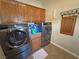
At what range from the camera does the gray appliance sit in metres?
1.20

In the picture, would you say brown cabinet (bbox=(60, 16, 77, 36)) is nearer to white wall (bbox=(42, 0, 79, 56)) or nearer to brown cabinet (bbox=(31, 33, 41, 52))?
white wall (bbox=(42, 0, 79, 56))

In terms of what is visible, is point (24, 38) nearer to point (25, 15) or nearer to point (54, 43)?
point (25, 15)

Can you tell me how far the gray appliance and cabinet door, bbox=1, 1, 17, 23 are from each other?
667 millimetres

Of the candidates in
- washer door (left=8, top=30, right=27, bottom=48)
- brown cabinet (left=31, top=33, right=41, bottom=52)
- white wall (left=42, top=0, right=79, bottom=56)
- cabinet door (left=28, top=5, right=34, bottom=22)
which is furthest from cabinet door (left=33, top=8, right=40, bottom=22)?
washer door (left=8, top=30, right=27, bottom=48)

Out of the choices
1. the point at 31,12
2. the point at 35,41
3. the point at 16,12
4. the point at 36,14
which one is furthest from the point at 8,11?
the point at 35,41

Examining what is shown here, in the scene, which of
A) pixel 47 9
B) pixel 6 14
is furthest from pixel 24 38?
pixel 47 9

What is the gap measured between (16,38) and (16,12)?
41.3 inches

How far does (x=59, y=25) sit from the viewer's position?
8.41 feet

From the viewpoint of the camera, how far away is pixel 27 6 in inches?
89.4

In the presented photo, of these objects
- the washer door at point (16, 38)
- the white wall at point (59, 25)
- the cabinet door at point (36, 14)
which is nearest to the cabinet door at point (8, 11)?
the washer door at point (16, 38)

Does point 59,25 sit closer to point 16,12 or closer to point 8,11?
point 16,12

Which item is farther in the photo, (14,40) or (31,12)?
(31,12)

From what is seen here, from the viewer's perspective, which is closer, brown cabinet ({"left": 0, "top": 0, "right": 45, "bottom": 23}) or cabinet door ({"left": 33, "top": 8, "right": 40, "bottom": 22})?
brown cabinet ({"left": 0, "top": 0, "right": 45, "bottom": 23})

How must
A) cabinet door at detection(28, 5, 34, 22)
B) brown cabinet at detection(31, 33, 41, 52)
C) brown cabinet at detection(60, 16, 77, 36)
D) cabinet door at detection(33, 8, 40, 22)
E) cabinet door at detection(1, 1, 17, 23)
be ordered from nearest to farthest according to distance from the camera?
cabinet door at detection(1, 1, 17, 23)
brown cabinet at detection(31, 33, 41, 52)
brown cabinet at detection(60, 16, 77, 36)
cabinet door at detection(28, 5, 34, 22)
cabinet door at detection(33, 8, 40, 22)
